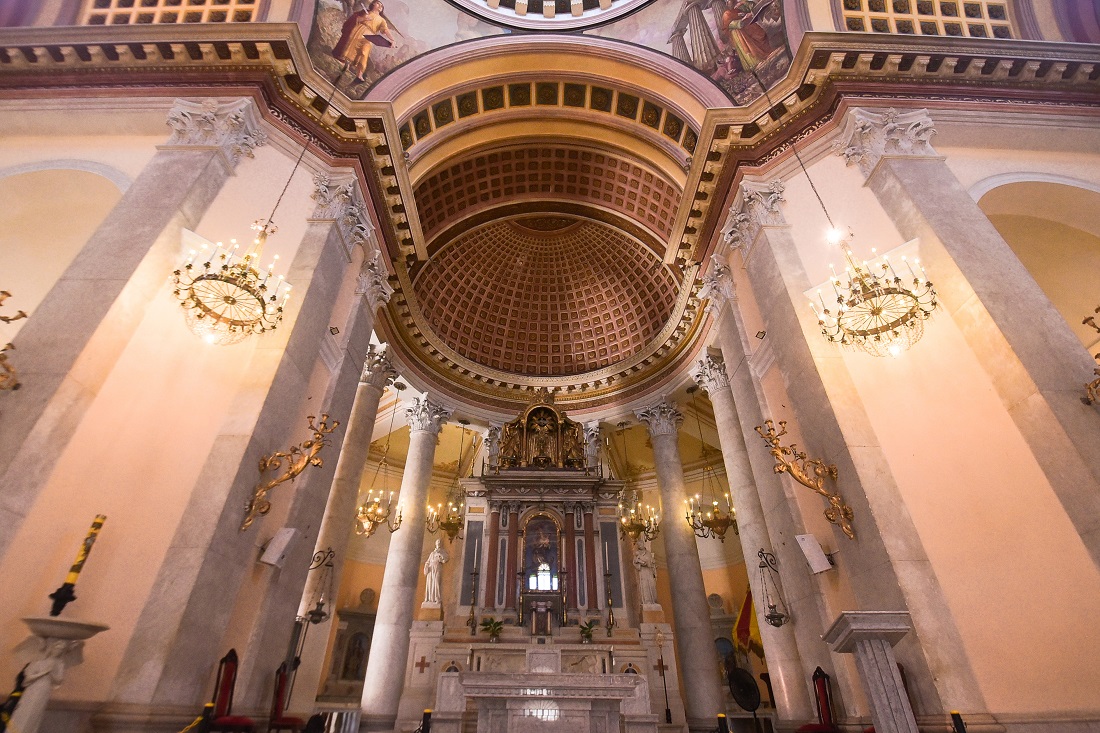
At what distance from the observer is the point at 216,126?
346 inches

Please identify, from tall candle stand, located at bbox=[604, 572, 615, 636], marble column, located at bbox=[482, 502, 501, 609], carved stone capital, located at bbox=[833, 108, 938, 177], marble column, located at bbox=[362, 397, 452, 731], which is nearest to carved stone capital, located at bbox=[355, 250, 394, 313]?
marble column, located at bbox=[362, 397, 452, 731]

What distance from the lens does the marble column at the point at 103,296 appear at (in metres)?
5.75

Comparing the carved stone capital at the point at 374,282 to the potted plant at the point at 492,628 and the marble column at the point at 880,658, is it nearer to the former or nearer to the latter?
the potted plant at the point at 492,628

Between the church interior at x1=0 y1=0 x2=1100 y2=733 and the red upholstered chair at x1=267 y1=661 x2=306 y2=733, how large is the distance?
0.05m

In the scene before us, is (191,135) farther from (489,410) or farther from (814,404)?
(489,410)

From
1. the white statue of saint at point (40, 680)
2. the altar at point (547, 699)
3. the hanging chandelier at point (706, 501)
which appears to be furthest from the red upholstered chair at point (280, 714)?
the hanging chandelier at point (706, 501)

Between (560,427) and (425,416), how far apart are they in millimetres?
4654

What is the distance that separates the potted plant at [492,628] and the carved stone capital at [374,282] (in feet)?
29.8

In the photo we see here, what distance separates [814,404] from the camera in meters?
7.56

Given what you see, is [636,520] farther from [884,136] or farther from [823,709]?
[884,136]

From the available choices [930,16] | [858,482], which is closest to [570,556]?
[858,482]

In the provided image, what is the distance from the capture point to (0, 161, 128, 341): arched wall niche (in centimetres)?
891

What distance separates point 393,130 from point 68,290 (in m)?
6.47

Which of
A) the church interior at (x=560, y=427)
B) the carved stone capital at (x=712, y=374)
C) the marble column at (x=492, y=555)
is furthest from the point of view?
the marble column at (x=492, y=555)
